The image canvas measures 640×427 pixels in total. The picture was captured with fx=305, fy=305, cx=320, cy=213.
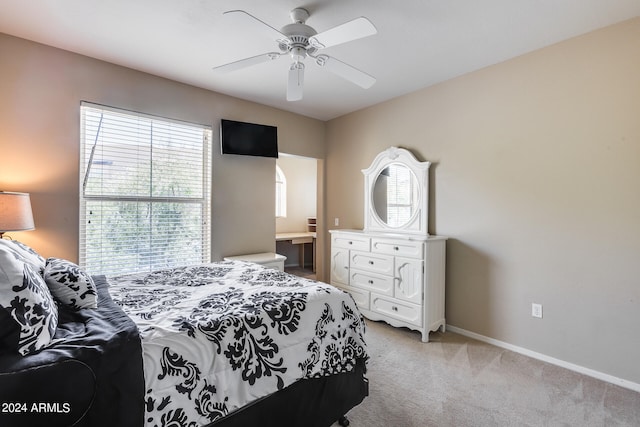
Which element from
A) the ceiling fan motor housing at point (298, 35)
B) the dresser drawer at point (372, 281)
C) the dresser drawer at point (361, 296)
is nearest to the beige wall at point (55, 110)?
the ceiling fan motor housing at point (298, 35)

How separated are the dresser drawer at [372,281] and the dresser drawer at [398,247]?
→ 276 mm

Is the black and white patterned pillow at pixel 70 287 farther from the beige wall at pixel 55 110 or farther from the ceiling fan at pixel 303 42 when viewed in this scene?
the ceiling fan at pixel 303 42

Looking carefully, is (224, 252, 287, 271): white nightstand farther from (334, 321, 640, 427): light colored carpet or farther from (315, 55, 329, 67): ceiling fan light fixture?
(315, 55, 329, 67): ceiling fan light fixture

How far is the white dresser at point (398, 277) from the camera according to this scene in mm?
2902

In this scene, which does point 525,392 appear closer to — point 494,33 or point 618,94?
point 618,94

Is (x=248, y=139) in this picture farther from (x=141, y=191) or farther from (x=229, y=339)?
(x=229, y=339)

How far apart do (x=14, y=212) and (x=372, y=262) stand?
2960 mm

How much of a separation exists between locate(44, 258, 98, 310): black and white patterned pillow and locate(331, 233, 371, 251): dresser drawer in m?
2.49

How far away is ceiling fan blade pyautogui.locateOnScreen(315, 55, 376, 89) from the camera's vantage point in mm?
2055

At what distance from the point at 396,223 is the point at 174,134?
2.64 m

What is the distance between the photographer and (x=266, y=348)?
57.2 inches

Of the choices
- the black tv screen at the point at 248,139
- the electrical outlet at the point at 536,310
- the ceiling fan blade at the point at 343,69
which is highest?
the ceiling fan blade at the point at 343,69

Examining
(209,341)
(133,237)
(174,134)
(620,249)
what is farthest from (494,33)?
(133,237)

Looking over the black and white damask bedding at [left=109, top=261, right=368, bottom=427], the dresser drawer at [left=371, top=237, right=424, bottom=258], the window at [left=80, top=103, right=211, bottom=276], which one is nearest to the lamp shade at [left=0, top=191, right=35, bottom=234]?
the window at [left=80, top=103, right=211, bottom=276]
